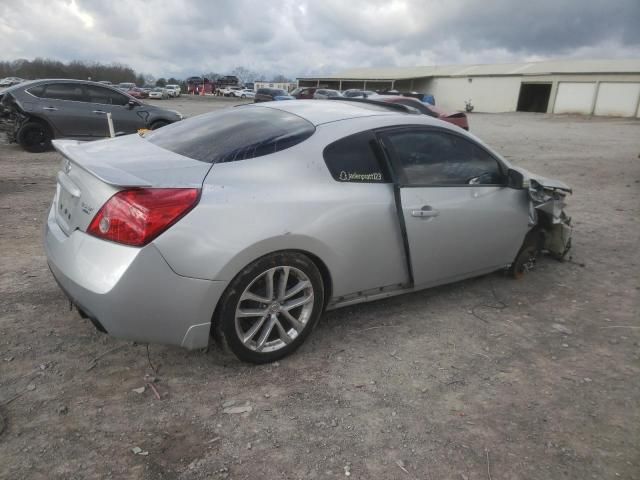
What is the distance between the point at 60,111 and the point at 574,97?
37.3 m

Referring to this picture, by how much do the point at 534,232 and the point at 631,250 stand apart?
1.84 metres

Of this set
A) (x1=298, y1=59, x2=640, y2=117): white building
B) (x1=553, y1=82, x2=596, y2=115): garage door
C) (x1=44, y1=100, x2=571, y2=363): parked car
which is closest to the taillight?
(x1=44, y1=100, x2=571, y2=363): parked car

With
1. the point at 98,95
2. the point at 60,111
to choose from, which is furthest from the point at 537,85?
the point at 60,111

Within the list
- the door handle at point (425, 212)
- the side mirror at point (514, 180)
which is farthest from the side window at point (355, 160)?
the side mirror at point (514, 180)

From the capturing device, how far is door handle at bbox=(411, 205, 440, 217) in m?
3.25

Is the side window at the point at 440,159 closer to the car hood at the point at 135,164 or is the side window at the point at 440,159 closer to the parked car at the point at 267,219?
the parked car at the point at 267,219

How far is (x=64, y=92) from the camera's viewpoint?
10.1 meters

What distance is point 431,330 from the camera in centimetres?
346

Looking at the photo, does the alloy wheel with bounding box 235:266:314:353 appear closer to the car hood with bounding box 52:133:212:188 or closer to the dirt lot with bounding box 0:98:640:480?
the dirt lot with bounding box 0:98:640:480

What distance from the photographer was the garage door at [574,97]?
3547 cm

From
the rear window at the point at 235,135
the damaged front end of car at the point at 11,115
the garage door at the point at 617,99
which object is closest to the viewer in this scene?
the rear window at the point at 235,135

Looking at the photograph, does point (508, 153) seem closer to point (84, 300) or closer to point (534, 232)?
point (534, 232)

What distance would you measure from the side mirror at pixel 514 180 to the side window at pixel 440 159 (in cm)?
7

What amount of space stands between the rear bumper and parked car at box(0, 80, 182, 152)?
8.69 metres
